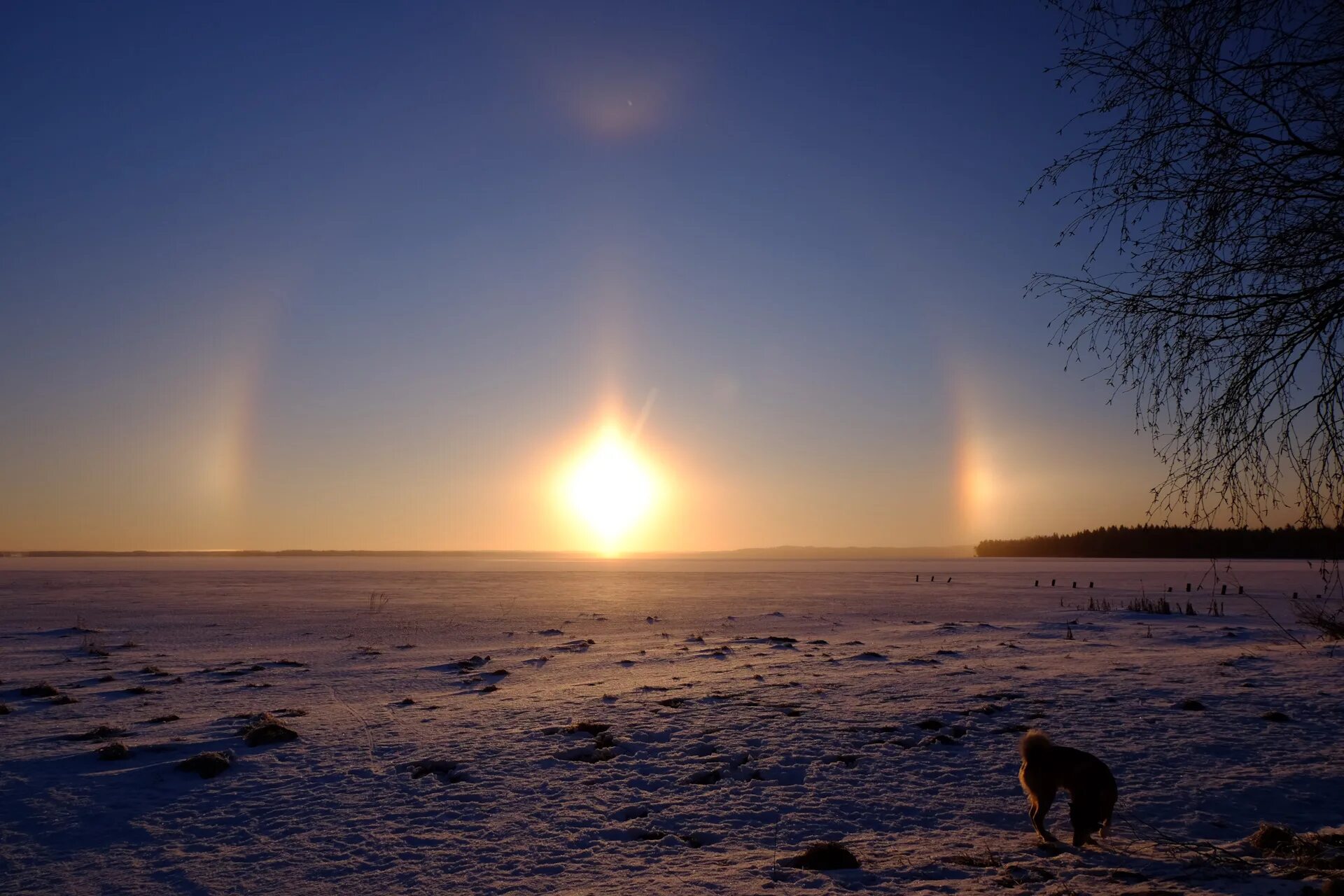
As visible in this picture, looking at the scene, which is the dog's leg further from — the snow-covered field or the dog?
the snow-covered field

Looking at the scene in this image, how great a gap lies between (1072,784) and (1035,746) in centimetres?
33

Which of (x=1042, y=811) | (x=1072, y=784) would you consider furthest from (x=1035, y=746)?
(x=1042, y=811)

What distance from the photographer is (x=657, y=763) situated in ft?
25.5

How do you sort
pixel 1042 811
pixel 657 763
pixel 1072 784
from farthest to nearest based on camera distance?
pixel 657 763
pixel 1042 811
pixel 1072 784

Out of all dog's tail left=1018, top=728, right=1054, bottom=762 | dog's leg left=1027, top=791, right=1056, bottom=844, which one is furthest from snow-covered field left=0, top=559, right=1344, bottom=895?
dog's tail left=1018, top=728, right=1054, bottom=762

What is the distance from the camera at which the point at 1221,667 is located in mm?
11695

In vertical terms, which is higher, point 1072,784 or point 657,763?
point 1072,784

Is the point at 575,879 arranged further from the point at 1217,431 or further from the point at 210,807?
the point at 1217,431

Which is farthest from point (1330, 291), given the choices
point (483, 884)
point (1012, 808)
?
point (483, 884)

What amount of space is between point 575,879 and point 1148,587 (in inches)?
1810

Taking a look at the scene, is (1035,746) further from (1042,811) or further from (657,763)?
(657,763)

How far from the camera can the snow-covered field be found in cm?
540

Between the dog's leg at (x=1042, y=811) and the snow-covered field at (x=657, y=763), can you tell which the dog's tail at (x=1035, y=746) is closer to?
the dog's leg at (x=1042, y=811)

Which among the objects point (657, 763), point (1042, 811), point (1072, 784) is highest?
point (1072, 784)
